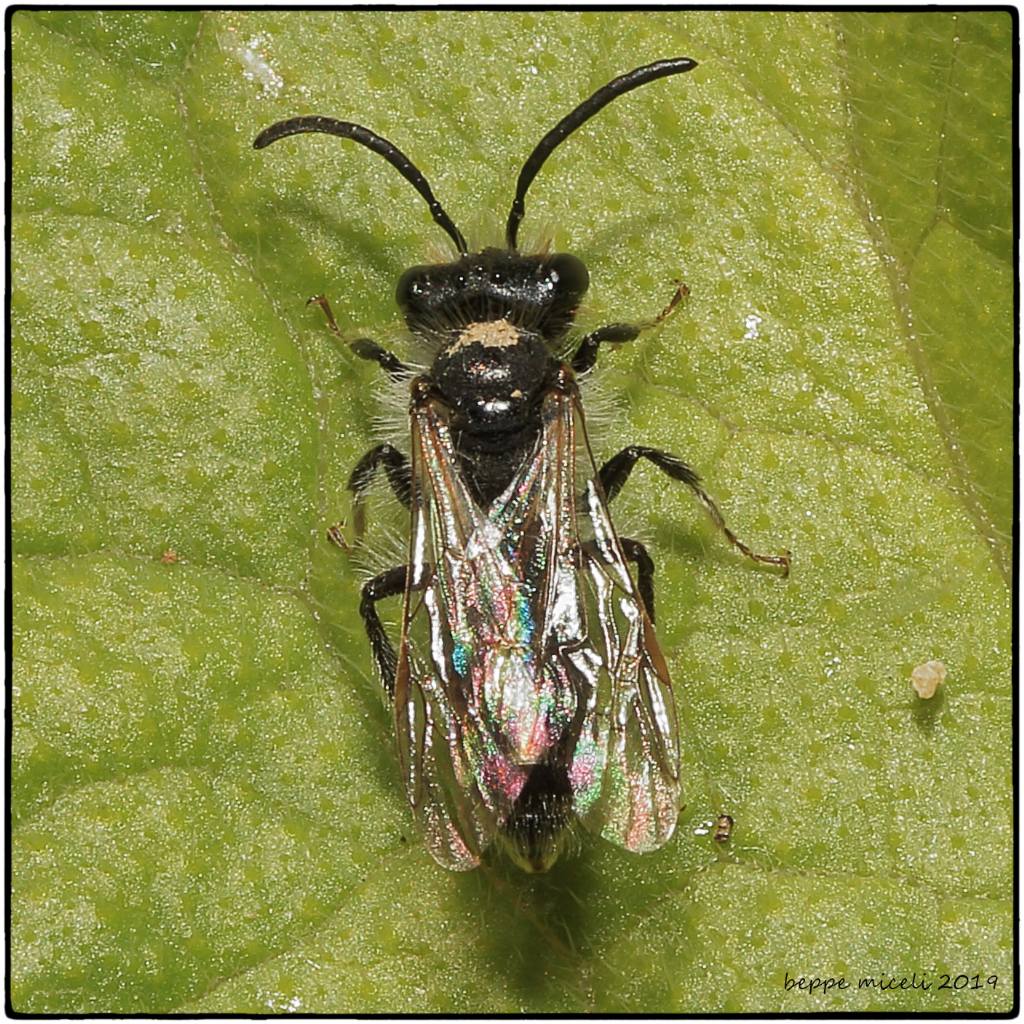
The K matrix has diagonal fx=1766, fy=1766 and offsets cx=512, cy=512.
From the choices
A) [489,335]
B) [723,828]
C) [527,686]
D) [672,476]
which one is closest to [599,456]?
[672,476]

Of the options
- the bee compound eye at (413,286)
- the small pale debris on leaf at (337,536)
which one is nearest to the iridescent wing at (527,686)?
the small pale debris on leaf at (337,536)

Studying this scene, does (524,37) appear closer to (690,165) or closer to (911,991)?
(690,165)

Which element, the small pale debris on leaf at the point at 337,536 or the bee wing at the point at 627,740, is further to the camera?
the small pale debris on leaf at the point at 337,536

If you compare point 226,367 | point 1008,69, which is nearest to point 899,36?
point 1008,69

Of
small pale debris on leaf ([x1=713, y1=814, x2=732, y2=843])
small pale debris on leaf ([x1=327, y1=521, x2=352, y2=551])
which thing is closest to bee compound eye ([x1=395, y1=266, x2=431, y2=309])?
small pale debris on leaf ([x1=327, y1=521, x2=352, y2=551])

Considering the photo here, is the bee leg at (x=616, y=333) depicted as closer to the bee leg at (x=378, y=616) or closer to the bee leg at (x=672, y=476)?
the bee leg at (x=672, y=476)

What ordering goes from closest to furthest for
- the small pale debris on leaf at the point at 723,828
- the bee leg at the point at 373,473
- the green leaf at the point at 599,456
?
the green leaf at the point at 599,456 → the small pale debris on leaf at the point at 723,828 → the bee leg at the point at 373,473

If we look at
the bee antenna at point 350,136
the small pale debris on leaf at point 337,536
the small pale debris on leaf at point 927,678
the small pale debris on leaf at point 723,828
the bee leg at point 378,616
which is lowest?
the small pale debris on leaf at point 723,828

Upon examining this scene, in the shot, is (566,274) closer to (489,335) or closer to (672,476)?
(489,335)
